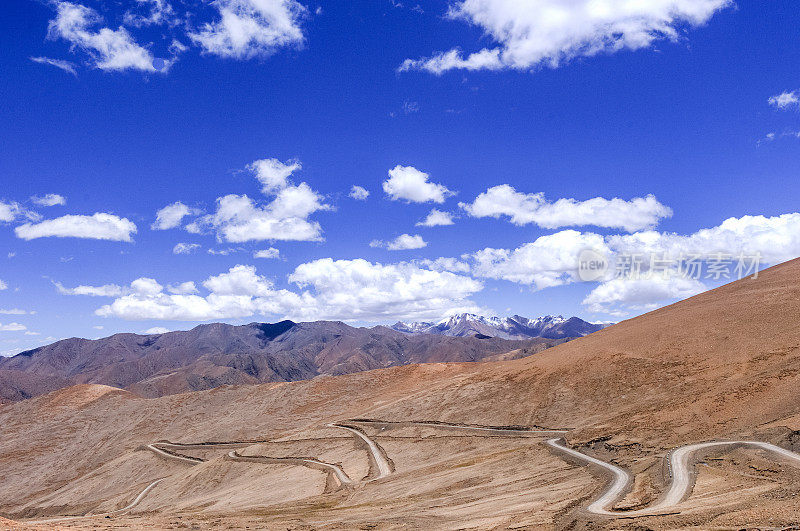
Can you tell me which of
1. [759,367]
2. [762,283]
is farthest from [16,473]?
[762,283]

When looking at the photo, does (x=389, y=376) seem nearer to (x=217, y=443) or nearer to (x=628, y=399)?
(x=217, y=443)

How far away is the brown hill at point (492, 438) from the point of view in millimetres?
22953

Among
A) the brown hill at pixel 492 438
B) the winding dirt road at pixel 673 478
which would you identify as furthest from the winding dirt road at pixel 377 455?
the winding dirt road at pixel 673 478

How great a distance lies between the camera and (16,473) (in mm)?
77062

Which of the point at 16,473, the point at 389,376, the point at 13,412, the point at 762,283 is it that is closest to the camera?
the point at 762,283

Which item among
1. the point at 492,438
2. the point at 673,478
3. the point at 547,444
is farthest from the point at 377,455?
the point at 673,478

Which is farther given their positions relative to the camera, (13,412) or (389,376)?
(13,412)

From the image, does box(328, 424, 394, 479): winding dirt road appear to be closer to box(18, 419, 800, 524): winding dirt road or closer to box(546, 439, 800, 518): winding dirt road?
box(18, 419, 800, 524): winding dirt road

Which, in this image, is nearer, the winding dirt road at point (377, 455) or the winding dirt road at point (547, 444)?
the winding dirt road at point (547, 444)

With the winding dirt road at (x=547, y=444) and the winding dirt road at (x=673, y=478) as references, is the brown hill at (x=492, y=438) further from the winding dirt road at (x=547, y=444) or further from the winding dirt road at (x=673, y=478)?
the winding dirt road at (x=547, y=444)

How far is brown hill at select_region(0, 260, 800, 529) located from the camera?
75.3 ft

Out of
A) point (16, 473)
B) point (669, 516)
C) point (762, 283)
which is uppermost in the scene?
point (762, 283)

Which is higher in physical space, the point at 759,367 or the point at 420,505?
the point at 759,367

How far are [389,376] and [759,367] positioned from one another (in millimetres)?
65053
